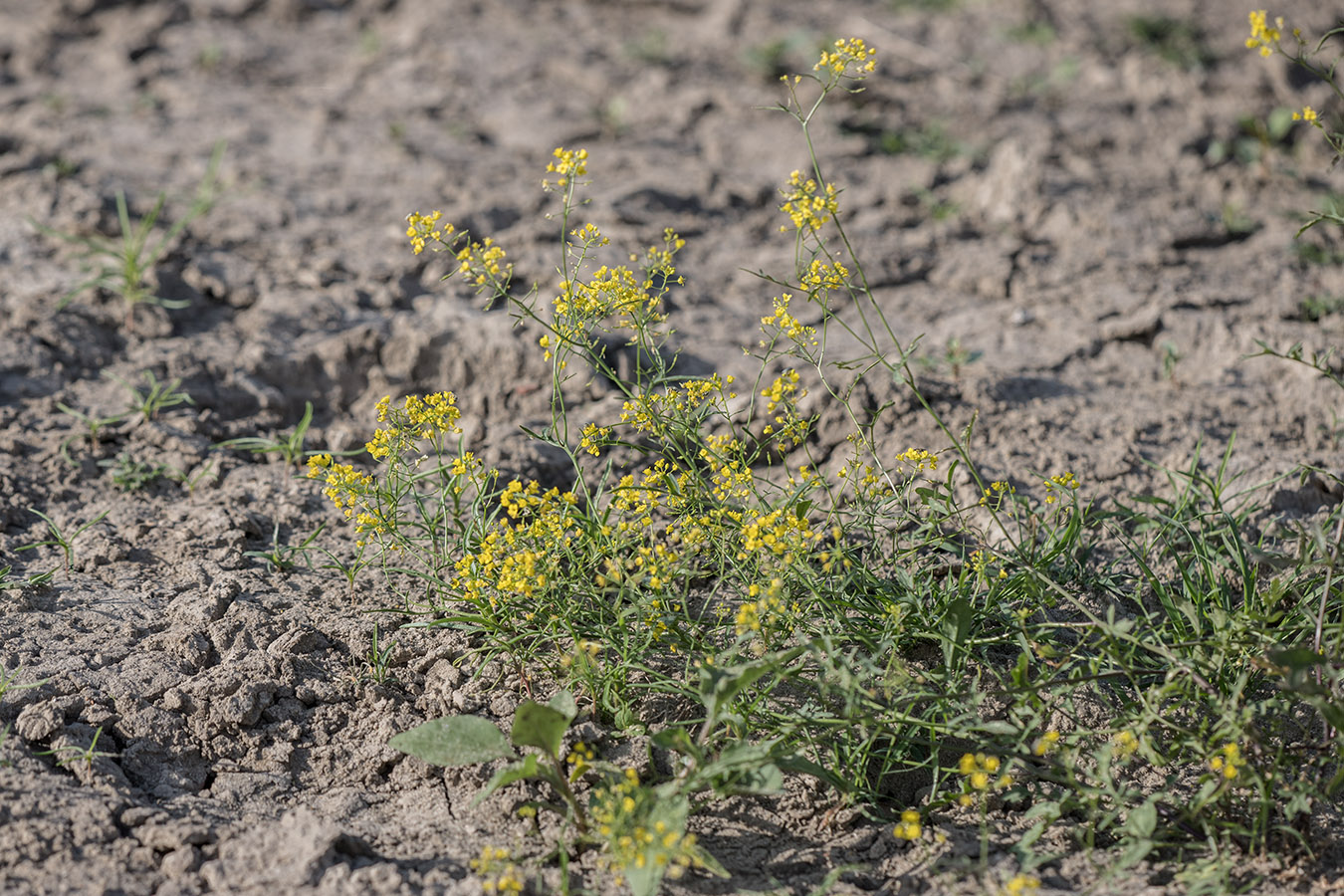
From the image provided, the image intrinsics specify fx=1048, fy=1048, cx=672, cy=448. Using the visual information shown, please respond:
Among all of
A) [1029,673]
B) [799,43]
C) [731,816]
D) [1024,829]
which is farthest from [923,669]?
[799,43]


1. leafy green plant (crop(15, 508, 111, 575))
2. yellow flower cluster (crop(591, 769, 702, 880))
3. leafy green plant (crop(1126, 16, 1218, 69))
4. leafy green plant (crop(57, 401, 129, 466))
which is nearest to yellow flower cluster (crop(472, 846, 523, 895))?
yellow flower cluster (crop(591, 769, 702, 880))

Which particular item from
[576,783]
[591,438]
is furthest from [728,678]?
[591,438]

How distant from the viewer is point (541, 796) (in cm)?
216

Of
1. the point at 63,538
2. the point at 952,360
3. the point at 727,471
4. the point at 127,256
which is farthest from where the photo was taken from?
the point at 127,256

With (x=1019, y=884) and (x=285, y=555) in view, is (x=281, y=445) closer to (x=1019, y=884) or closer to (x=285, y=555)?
(x=285, y=555)

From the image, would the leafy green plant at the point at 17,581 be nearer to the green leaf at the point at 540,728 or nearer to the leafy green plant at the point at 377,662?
the leafy green plant at the point at 377,662

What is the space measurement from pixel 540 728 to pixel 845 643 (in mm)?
777

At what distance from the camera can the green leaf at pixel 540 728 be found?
2010mm

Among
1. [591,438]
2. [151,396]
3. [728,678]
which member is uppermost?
[591,438]

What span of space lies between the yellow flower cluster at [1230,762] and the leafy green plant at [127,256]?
3.37 meters

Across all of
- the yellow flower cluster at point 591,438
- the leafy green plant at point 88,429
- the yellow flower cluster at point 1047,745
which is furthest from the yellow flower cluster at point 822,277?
the leafy green plant at point 88,429

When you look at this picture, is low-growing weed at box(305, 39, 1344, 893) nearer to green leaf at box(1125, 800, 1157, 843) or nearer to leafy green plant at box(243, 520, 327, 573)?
green leaf at box(1125, 800, 1157, 843)

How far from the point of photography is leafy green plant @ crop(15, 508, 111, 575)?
8.75 feet

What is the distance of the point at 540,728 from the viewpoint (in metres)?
2.04
